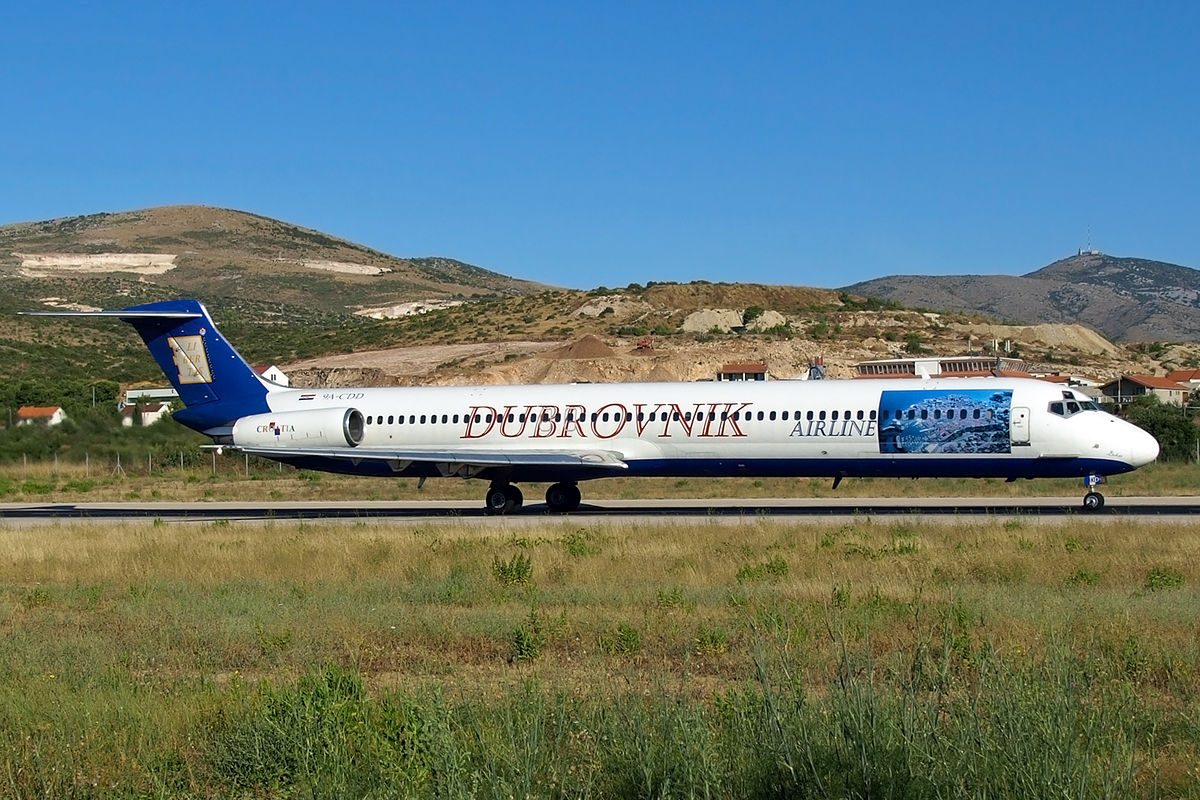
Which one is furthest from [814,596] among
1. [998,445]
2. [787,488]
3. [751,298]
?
[751,298]

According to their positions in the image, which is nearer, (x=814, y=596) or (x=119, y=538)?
(x=814, y=596)

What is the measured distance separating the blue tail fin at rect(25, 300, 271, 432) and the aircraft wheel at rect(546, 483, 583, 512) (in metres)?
8.49

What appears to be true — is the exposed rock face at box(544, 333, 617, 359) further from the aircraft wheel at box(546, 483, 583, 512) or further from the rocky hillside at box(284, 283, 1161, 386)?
the aircraft wheel at box(546, 483, 583, 512)

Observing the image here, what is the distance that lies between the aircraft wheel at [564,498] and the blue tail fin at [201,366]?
334 inches

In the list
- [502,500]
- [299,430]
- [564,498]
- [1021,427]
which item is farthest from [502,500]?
[1021,427]

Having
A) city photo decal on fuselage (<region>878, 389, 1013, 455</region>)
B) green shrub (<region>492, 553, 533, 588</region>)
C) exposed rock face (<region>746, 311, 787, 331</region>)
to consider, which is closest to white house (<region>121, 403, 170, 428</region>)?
city photo decal on fuselage (<region>878, 389, 1013, 455</region>)

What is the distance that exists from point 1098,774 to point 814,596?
26.3ft

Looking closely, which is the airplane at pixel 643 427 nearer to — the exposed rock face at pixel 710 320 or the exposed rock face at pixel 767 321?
A: the exposed rock face at pixel 710 320

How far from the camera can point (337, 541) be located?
22.7 m

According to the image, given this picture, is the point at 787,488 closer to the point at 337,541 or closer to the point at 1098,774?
the point at 337,541

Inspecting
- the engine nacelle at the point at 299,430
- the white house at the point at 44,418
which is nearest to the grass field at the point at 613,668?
the engine nacelle at the point at 299,430

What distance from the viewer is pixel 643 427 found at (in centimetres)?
3050

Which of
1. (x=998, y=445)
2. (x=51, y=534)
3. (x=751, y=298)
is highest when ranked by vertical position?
(x=751, y=298)

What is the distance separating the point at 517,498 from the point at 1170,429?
28668mm
